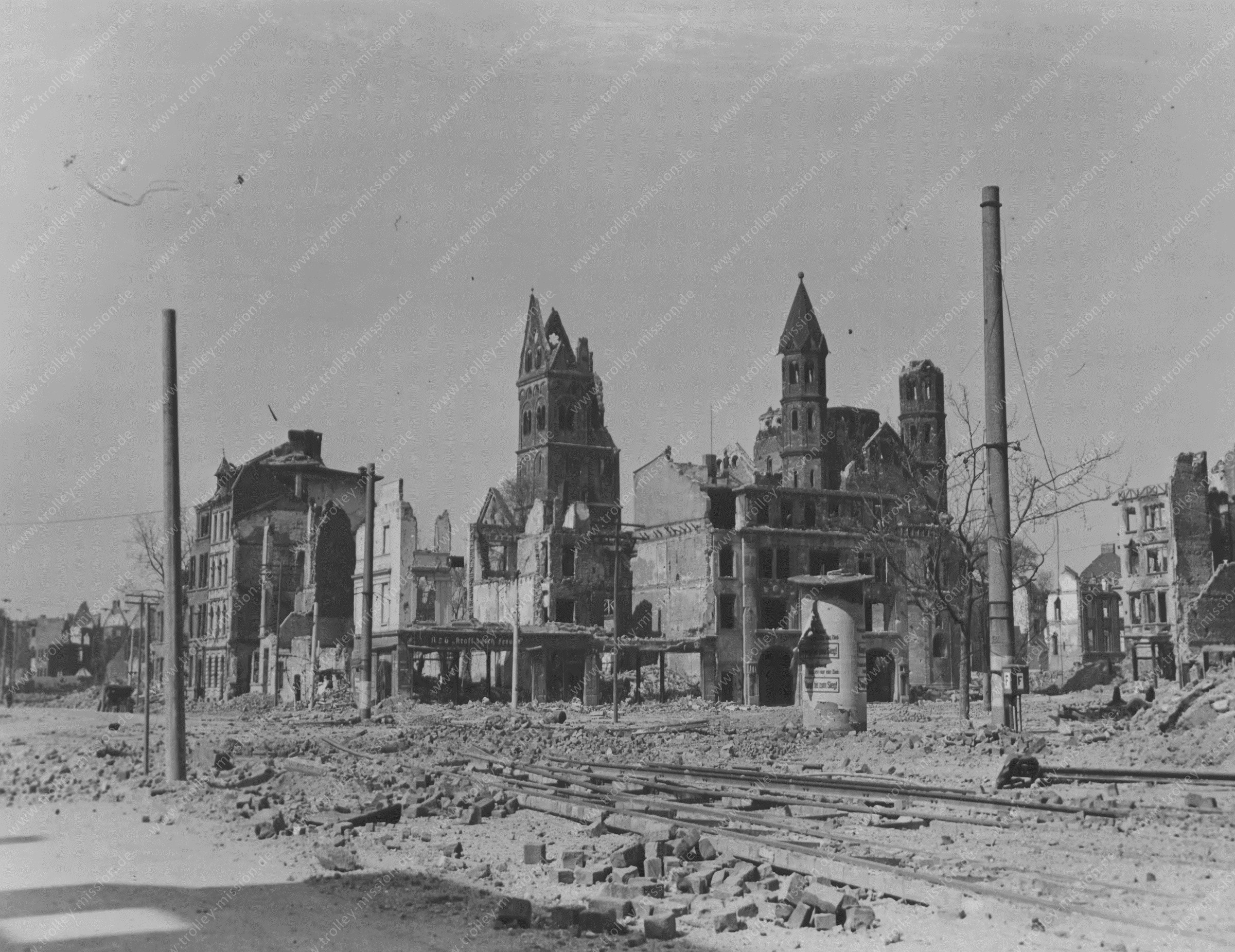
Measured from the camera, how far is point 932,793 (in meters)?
14.1

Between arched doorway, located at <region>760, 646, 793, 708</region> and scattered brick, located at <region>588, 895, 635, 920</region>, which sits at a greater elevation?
scattered brick, located at <region>588, 895, 635, 920</region>

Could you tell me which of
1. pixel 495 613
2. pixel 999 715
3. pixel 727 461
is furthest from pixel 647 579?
pixel 999 715

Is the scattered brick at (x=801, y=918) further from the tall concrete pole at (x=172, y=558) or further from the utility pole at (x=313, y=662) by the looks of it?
the utility pole at (x=313, y=662)

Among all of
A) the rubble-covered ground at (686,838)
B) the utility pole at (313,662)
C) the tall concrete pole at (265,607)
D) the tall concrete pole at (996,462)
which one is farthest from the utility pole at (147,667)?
the tall concrete pole at (265,607)

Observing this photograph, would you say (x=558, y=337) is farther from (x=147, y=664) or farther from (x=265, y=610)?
(x=147, y=664)

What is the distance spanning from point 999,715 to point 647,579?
41.9 m

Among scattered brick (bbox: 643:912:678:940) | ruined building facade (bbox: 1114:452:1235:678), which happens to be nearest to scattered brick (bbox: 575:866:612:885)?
scattered brick (bbox: 643:912:678:940)

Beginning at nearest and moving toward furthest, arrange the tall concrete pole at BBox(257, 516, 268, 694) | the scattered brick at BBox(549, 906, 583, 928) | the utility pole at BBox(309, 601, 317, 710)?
the scattered brick at BBox(549, 906, 583, 928)
the utility pole at BBox(309, 601, 317, 710)
the tall concrete pole at BBox(257, 516, 268, 694)

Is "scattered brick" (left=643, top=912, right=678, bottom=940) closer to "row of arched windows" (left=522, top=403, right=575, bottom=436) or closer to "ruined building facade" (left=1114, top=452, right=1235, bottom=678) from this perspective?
"ruined building facade" (left=1114, top=452, right=1235, bottom=678)

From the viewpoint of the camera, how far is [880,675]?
193 ft

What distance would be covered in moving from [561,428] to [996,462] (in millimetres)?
83584

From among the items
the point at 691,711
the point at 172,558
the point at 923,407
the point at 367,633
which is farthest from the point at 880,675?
the point at 172,558

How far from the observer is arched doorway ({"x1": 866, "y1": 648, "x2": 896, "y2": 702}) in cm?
5825

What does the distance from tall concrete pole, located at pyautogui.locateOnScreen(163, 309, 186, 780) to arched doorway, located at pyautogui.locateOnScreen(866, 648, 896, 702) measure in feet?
148
